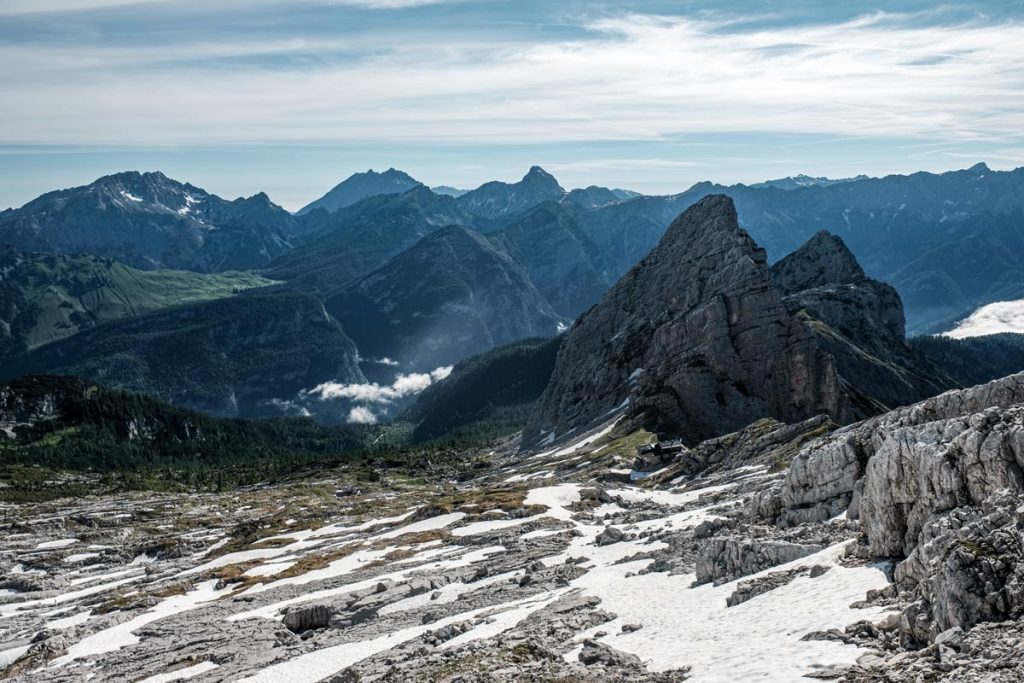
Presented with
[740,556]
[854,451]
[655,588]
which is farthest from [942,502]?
[655,588]

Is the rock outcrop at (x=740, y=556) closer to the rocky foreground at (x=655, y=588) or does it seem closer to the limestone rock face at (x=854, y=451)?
the rocky foreground at (x=655, y=588)

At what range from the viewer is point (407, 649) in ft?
162

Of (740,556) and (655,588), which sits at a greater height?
(740,556)

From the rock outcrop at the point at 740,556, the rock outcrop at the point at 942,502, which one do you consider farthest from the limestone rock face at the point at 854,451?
the rock outcrop at the point at 740,556

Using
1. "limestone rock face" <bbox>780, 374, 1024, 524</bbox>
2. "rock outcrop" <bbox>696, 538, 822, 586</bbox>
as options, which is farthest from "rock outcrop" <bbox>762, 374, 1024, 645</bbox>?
"rock outcrop" <bbox>696, 538, 822, 586</bbox>

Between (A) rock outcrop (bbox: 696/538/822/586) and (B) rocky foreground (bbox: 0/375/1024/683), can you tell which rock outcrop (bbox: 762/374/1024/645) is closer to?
(B) rocky foreground (bbox: 0/375/1024/683)

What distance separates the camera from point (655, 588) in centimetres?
5150

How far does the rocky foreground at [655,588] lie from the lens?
31.0m

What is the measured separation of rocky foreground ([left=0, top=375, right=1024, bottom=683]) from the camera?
3097 cm

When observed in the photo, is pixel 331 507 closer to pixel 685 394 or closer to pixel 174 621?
pixel 685 394

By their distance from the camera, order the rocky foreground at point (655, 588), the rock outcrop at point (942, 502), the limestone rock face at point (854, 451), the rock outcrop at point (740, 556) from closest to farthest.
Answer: the rock outcrop at point (942, 502)
the rocky foreground at point (655, 588)
the rock outcrop at point (740, 556)
the limestone rock face at point (854, 451)

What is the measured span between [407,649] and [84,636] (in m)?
46.4

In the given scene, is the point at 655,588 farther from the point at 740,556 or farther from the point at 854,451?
the point at 854,451

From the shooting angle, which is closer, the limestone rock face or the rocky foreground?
the rocky foreground
